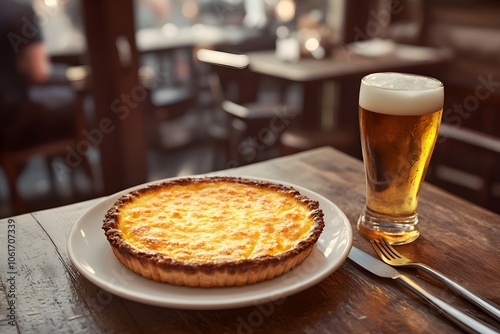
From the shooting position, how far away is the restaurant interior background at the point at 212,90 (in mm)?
3506

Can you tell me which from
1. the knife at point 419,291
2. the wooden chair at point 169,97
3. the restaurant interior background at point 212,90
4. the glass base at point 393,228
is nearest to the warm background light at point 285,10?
the restaurant interior background at point 212,90

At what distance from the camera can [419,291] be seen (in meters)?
0.98

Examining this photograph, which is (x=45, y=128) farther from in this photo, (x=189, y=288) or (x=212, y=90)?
(x=189, y=288)

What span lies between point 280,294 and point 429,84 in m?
0.64

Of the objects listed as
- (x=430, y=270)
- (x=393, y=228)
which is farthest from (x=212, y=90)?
(x=430, y=270)

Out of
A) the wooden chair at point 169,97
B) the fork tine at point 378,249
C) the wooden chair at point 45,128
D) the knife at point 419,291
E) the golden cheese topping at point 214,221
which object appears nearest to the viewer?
the knife at point 419,291

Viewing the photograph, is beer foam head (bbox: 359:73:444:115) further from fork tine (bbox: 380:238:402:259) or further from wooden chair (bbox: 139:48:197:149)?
wooden chair (bbox: 139:48:197:149)

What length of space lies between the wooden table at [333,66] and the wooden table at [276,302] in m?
2.27

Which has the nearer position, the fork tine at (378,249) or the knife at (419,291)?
the knife at (419,291)

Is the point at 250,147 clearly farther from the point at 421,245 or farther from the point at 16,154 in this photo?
the point at 421,245

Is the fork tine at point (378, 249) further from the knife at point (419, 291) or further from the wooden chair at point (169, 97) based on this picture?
the wooden chair at point (169, 97)

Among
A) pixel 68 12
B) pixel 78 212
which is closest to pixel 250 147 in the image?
pixel 68 12

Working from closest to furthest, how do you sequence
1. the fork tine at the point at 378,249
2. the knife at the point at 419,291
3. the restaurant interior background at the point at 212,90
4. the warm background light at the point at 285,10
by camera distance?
the knife at the point at 419,291 < the fork tine at the point at 378,249 < the restaurant interior background at the point at 212,90 < the warm background light at the point at 285,10

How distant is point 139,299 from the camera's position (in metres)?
0.88
